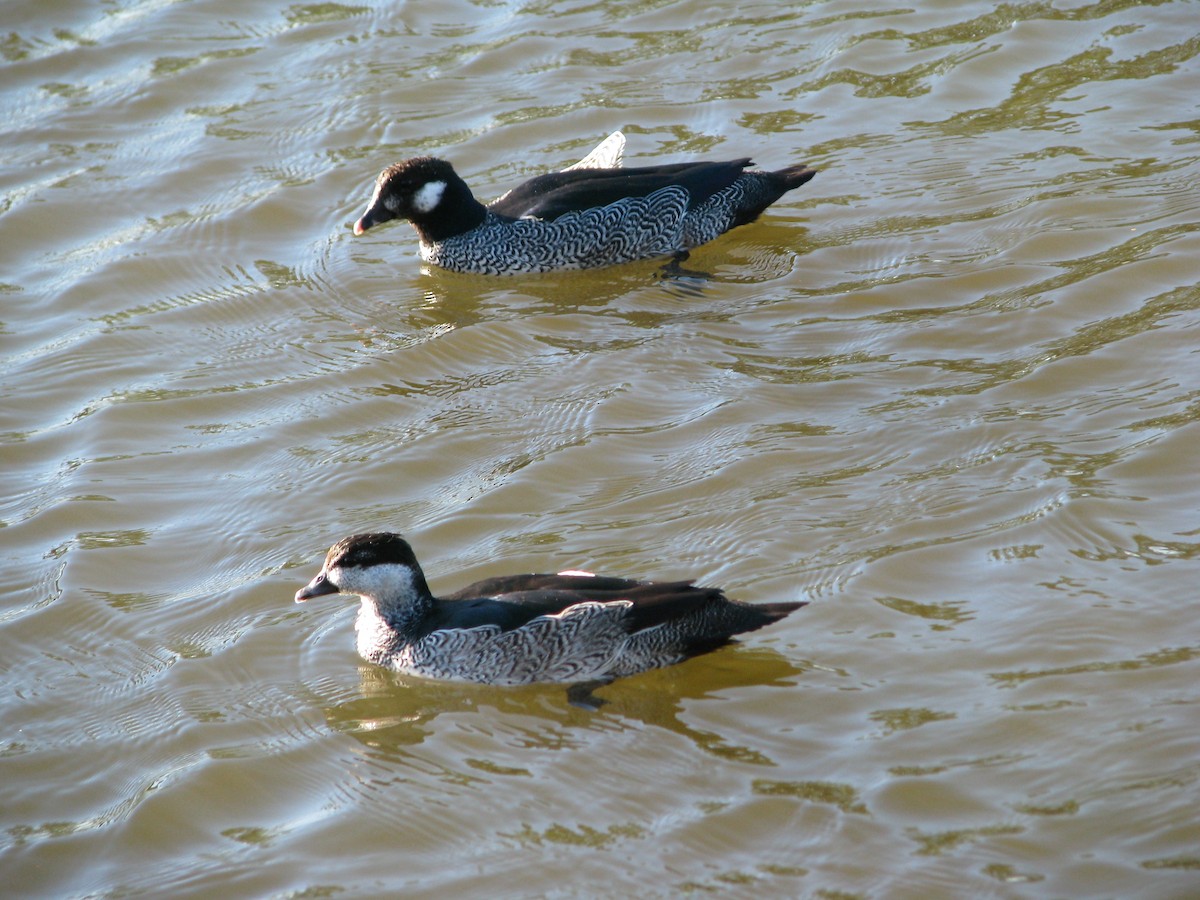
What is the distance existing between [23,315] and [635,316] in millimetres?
4333

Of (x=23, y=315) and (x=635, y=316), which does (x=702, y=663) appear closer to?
(x=635, y=316)

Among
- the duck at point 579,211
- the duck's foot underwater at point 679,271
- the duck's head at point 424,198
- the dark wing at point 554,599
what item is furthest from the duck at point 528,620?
the duck's head at point 424,198

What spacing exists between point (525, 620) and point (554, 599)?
0.53 ft

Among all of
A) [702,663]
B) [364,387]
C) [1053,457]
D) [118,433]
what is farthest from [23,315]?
[1053,457]

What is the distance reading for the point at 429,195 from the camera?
10.8 metres

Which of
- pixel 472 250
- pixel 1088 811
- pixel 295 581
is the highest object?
pixel 472 250

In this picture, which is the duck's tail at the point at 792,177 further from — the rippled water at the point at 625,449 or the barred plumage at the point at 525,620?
the barred plumage at the point at 525,620

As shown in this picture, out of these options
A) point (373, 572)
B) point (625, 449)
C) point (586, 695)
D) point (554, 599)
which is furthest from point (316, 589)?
point (625, 449)

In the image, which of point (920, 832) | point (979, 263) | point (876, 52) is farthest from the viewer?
point (876, 52)

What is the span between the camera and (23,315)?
10.4 metres

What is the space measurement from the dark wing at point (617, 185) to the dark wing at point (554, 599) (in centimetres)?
440

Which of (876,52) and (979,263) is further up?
(876,52)

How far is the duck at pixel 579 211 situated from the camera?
419 inches

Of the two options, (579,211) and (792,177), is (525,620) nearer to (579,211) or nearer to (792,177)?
(579,211)
